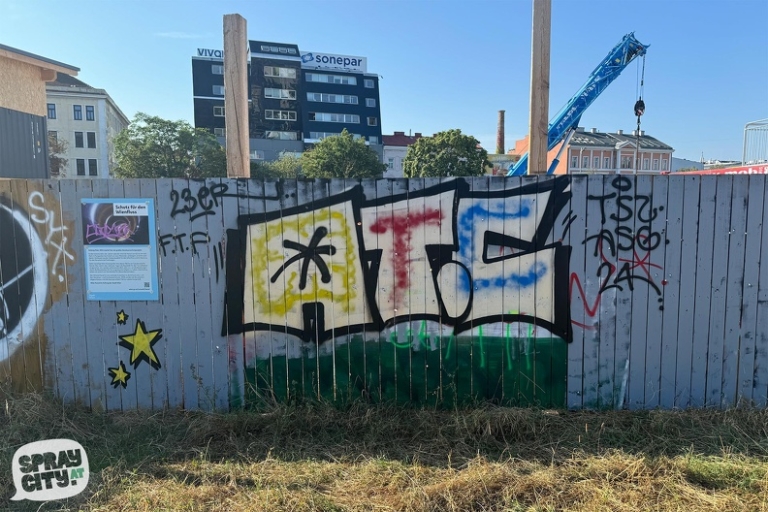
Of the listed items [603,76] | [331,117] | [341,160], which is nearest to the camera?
[603,76]

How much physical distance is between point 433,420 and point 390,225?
156 cm

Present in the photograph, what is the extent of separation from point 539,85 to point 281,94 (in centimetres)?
6885

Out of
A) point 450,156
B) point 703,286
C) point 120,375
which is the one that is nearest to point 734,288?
point 703,286

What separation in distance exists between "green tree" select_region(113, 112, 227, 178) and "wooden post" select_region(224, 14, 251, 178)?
140 ft

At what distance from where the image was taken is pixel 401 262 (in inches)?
148

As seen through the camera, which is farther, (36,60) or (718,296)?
(36,60)

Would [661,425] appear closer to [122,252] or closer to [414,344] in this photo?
[414,344]

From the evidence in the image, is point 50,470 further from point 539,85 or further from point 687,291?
point 687,291

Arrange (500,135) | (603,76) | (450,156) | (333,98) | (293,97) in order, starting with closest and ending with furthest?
(603,76) → (450,156) → (293,97) → (333,98) → (500,135)

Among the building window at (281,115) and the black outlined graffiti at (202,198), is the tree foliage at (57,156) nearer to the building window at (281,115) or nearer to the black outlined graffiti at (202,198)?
the building window at (281,115)

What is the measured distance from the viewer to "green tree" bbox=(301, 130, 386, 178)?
4409 centimetres

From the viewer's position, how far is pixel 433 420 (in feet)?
11.9

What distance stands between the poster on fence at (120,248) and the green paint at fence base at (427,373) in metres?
1.16

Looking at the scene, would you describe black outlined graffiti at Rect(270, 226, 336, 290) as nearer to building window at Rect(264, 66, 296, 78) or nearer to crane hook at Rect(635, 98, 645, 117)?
crane hook at Rect(635, 98, 645, 117)
